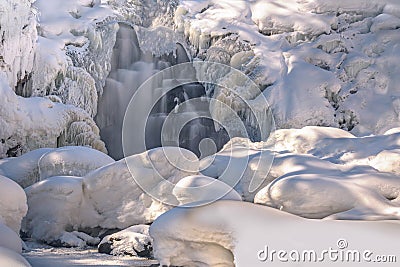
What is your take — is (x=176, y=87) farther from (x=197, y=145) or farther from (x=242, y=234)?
(x=242, y=234)

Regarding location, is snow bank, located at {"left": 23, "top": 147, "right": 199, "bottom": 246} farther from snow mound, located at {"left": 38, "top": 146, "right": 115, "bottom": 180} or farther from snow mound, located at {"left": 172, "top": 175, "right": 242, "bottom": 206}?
snow mound, located at {"left": 172, "top": 175, "right": 242, "bottom": 206}

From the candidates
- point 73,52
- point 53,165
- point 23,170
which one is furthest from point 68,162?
point 73,52

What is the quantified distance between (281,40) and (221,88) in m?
4.33

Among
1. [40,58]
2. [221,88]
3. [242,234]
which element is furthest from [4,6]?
[242,234]

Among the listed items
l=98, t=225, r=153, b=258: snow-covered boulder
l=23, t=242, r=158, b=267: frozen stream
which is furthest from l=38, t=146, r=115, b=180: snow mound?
l=98, t=225, r=153, b=258: snow-covered boulder

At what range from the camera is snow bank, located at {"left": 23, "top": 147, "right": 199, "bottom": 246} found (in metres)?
7.95

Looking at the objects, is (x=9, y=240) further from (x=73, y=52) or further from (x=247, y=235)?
(x=73, y=52)

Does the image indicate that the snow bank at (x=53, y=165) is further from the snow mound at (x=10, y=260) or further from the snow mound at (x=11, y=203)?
the snow mound at (x=10, y=260)

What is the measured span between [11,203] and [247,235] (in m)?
3.46

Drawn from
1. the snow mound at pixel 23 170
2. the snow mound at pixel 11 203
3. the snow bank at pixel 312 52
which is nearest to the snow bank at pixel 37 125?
the snow mound at pixel 23 170

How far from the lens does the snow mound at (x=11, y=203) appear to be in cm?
607

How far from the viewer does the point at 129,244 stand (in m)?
6.77

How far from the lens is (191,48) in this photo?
2059 centimetres

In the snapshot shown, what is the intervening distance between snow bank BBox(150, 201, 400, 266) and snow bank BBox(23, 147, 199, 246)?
10.9 ft
